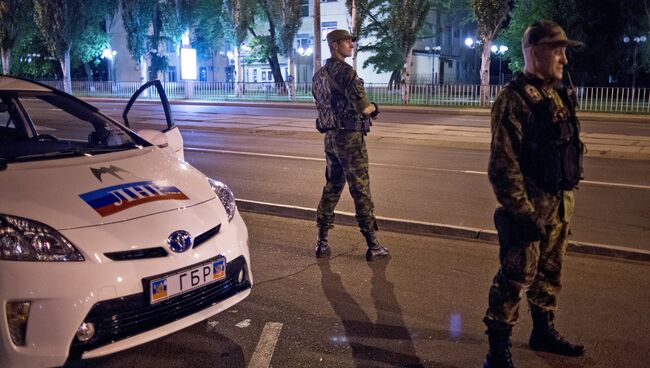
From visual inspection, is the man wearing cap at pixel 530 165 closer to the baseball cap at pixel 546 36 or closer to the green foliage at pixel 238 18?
the baseball cap at pixel 546 36

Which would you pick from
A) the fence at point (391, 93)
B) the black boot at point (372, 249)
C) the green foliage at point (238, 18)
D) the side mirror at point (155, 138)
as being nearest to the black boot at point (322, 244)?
the black boot at point (372, 249)

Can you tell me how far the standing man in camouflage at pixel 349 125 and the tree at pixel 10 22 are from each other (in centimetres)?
4462

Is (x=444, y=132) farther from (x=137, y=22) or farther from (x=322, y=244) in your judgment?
(x=137, y=22)

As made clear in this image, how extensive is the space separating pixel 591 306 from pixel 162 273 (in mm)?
3109

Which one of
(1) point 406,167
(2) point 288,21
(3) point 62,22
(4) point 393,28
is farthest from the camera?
(3) point 62,22

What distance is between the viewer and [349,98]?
5.62m

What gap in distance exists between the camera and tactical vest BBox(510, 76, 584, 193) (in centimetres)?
340

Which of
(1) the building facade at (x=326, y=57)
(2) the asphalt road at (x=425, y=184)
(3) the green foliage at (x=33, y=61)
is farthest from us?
(3) the green foliage at (x=33, y=61)

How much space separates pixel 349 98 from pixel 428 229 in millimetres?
1964

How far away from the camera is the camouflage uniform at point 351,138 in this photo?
561 centimetres

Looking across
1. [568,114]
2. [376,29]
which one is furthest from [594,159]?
[376,29]

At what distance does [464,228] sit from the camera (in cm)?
676

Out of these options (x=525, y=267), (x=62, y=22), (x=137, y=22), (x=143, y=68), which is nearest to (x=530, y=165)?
(x=525, y=267)

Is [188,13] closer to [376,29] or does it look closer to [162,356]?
[376,29]
